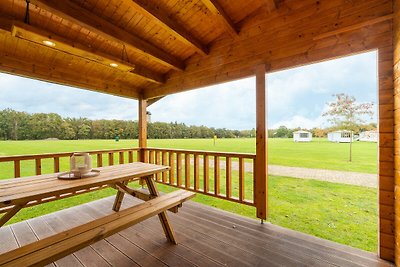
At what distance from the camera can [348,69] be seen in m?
6.67

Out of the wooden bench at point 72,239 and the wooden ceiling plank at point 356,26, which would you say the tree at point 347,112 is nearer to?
the wooden ceiling plank at point 356,26

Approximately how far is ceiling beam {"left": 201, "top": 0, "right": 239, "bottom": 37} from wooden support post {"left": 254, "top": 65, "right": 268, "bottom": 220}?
0.70 m

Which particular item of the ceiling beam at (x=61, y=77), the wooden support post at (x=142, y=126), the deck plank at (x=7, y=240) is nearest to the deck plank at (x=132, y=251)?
the deck plank at (x=7, y=240)

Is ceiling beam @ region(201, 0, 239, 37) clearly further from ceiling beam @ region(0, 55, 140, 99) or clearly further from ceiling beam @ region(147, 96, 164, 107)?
ceiling beam @ region(0, 55, 140, 99)

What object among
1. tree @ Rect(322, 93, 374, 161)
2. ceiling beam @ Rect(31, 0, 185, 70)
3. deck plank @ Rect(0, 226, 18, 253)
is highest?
ceiling beam @ Rect(31, 0, 185, 70)

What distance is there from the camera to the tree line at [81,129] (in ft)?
15.4

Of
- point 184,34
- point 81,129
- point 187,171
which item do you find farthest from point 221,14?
point 81,129

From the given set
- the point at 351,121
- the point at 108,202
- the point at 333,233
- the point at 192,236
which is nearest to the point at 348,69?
the point at 351,121

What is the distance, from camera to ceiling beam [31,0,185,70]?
69.8 inches

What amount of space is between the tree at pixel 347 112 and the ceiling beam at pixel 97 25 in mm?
7789

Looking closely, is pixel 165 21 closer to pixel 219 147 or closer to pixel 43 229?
pixel 43 229

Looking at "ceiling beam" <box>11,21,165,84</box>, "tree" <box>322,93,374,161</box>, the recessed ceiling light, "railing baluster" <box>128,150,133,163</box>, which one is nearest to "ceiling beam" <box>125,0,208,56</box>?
Answer: "ceiling beam" <box>11,21,165,84</box>

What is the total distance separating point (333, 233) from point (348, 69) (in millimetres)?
6888

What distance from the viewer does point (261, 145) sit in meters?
2.46
